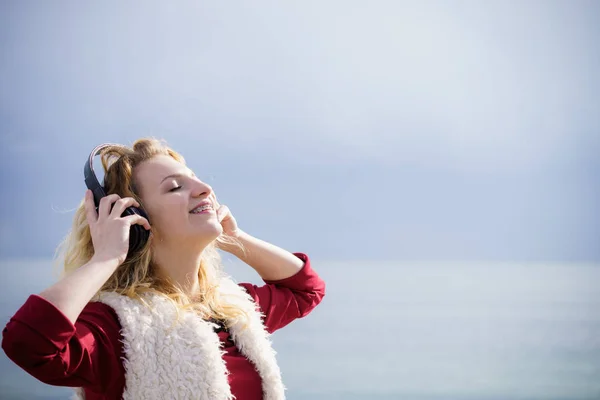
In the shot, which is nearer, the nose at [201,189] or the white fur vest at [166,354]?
the white fur vest at [166,354]

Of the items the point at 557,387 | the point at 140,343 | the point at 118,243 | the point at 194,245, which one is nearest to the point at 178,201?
the point at 194,245

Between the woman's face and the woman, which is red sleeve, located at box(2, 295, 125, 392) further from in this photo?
the woman's face

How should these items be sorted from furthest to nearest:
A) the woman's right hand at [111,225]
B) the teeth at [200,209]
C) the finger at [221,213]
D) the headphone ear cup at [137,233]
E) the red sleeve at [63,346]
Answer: the finger at [221,213]
the teeth at [200,209]
the headphone ear cup at [137,233]
the woman's right hand at [111,225]
the red sleeve at [63,346]

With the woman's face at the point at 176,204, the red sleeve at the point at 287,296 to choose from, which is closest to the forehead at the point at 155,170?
the woman's face at the point at 176,204

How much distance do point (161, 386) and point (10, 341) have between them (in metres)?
0.35

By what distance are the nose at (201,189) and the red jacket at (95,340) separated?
337 mm

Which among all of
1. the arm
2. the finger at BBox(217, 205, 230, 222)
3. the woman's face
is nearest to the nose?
the woman's face

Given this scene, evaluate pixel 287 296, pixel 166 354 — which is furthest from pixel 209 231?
pixel 287 296

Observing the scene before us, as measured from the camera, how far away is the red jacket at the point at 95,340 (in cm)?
114

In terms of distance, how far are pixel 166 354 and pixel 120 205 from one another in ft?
1.12

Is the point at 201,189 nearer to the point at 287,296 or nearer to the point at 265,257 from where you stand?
the point at 265,257

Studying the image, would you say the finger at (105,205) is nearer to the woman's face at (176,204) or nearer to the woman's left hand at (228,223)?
the woman's face at (176,204)

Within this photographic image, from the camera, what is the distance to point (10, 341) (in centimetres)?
113

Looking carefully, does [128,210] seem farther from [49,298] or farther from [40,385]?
[40,385]
